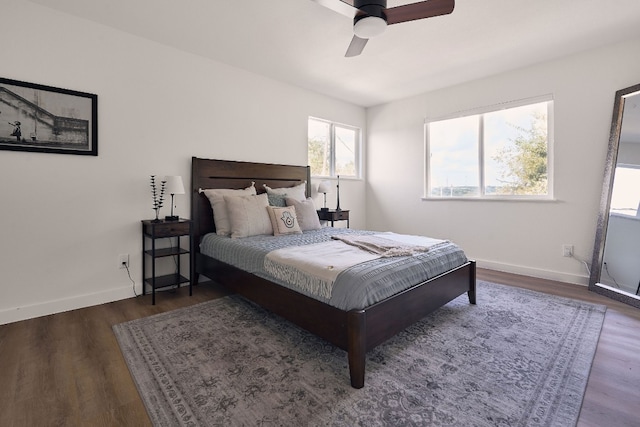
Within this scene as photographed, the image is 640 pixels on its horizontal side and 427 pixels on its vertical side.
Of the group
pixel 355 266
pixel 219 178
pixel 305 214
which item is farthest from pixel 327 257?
pixel 219 178

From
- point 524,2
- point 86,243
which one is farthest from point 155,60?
point 524,2

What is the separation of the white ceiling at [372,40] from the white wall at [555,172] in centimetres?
22

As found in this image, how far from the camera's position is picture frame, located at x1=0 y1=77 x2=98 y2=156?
238 centimetres

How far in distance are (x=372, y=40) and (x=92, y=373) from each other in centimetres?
349

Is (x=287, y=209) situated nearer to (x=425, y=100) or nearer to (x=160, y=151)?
(x=160, y=151)

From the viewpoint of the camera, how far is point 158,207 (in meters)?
3.14

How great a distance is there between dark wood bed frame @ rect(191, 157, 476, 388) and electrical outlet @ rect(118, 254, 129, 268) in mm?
614

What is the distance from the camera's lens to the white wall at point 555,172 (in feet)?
10.5

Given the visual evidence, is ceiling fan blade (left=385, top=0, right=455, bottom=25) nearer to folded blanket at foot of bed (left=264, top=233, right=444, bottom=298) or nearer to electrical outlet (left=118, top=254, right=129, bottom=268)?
folded blanket at foot of bed (left=264, top=233, right=444, bottom=298)

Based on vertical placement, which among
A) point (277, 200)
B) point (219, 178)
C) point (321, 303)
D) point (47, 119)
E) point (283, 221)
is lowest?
point (321, 303)

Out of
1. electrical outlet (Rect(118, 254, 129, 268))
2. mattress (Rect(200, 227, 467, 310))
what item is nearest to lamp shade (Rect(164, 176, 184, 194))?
mattress (Rect(200, 227, 467, 310))

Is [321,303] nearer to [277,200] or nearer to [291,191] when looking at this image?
[277,200]

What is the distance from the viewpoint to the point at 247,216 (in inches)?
121

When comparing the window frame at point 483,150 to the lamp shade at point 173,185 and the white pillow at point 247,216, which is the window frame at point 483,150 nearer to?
the white pillow at point 247,216
